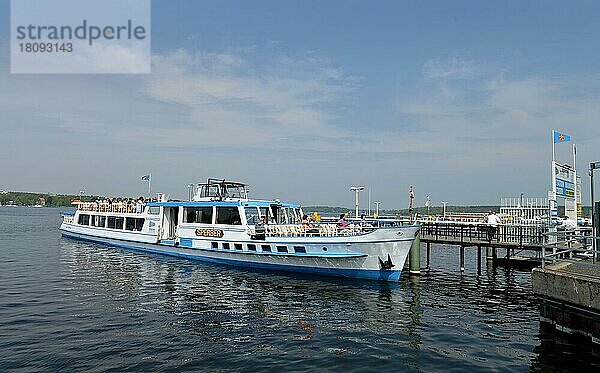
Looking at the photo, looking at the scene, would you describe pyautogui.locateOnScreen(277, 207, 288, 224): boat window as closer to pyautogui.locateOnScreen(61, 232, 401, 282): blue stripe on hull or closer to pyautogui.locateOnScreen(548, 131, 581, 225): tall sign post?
pyautogui.locateOnScreen(61, 232, 401, 282): blue stripe on hull

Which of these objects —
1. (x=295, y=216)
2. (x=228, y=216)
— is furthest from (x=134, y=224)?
(x=295, y=216)

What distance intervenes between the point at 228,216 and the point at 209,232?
1697 millimetres

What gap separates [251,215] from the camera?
25875 mm

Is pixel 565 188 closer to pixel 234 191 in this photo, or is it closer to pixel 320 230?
pixel 320 230

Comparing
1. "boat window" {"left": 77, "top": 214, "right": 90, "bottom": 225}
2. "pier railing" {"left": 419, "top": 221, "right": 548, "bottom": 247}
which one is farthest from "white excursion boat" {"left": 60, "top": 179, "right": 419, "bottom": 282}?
"pier railing" {"left": 419, "top": 221, "right": 548, "bottom": 247}

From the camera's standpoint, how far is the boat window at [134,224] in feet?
107

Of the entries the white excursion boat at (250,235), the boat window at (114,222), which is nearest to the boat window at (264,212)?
the white excursion boat at (250,235)

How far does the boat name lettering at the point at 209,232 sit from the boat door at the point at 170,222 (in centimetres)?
339

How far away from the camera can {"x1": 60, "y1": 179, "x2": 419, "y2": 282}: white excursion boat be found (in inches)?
813

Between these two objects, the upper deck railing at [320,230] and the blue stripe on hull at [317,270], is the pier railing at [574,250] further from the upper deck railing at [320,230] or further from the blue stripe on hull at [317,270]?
the upper deck railing at [320,230]

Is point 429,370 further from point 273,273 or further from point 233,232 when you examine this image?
point 233,232

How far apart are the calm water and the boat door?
275 inches

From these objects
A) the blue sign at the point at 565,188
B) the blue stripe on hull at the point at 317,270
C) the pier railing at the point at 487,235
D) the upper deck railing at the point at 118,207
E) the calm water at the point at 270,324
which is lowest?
the calm water at the point at 270,324

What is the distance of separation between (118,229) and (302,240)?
1890cm
